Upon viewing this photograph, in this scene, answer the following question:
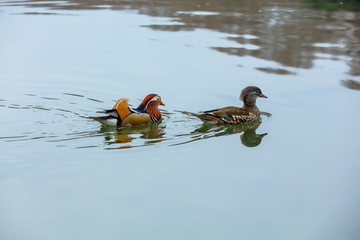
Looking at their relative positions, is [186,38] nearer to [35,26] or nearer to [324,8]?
[35,26]

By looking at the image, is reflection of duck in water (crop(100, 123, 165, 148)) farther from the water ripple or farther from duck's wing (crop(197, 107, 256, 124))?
duck's wing (crop(197, 107, 256, 124))

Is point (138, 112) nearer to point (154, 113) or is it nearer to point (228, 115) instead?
point (154, 113)

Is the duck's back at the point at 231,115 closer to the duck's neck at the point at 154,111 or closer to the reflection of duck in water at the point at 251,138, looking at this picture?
the reflection of duck in water at the point at 251,138

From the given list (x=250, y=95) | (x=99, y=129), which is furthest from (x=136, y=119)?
(x=250, y=95)

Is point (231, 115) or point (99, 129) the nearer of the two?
point (99, 129)

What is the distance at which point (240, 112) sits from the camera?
924cm

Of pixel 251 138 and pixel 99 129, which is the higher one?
pixel 99 129

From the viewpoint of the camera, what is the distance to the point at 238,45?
44.5 ft

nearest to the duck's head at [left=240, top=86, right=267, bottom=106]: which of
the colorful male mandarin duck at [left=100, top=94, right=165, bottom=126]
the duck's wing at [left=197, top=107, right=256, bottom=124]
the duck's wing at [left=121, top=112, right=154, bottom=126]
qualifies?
the duck's wing at [left=197, top=107, right=256, bottom=124]

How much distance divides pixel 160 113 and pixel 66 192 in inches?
123

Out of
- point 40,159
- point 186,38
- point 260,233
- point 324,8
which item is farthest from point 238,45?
point 260,233

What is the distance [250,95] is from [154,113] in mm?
Result: 1541

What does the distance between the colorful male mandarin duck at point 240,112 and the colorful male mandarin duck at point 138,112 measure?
24.7 inches

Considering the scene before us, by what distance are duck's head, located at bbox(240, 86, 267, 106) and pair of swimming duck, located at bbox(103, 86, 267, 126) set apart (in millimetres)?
69
